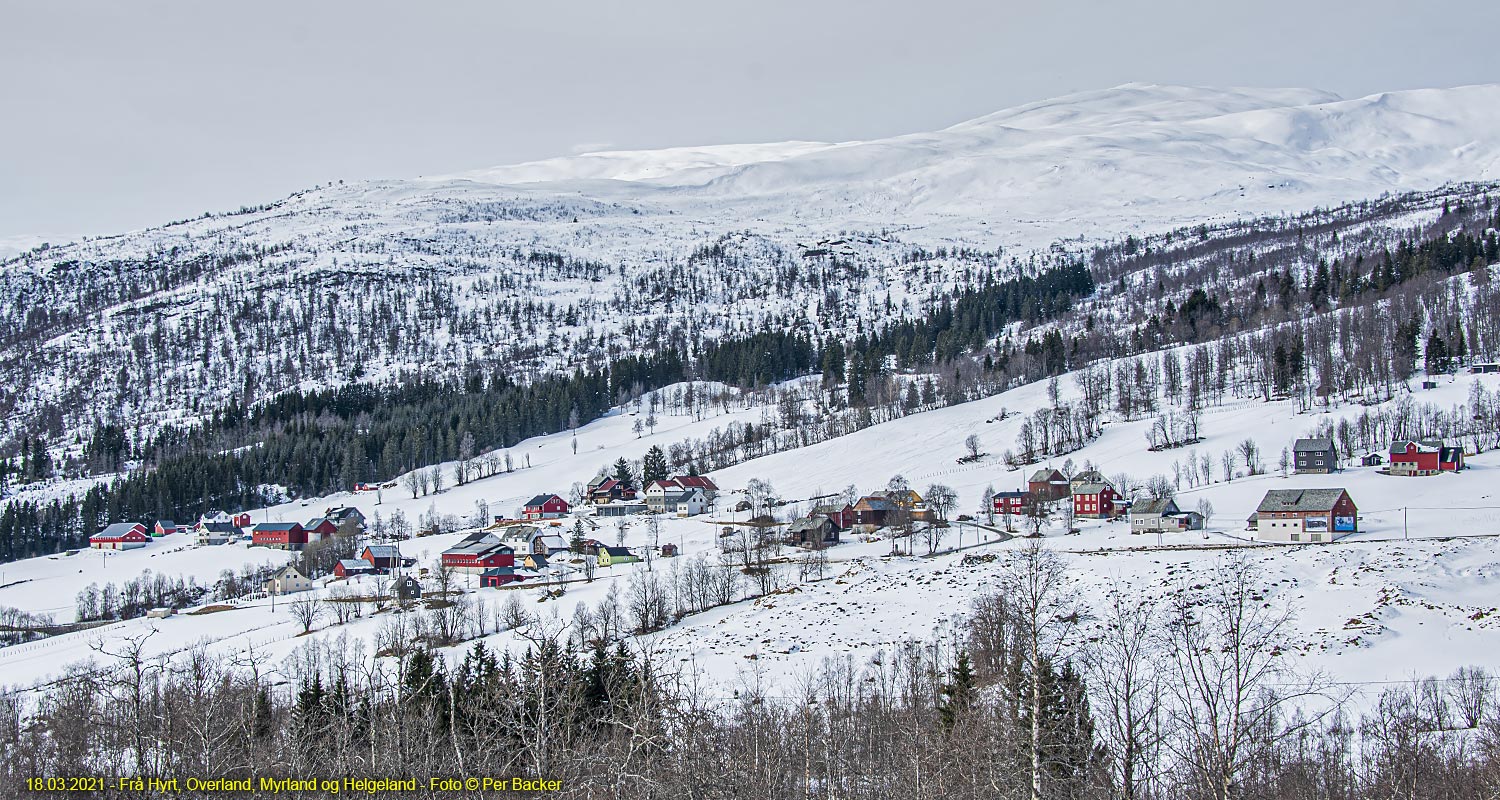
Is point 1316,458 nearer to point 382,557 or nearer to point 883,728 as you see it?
point 883,728

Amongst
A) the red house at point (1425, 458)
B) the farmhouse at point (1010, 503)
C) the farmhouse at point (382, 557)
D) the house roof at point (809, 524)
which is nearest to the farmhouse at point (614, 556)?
the house roof at point (809, 524)

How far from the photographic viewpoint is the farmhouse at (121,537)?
118625mm

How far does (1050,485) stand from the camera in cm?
9256

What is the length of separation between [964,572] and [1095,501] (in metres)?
28.7

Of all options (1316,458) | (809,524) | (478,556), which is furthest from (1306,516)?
(478,556)

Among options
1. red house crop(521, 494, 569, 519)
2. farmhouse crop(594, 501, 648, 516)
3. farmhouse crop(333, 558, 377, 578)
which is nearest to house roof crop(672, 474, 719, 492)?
farmhouse crop(594, 501, 648, 516)

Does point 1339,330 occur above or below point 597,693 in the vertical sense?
above

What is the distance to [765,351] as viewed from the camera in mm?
185750

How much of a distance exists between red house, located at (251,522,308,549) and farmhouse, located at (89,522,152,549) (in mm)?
19941

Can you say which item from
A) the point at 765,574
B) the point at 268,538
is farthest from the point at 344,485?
the point at 765,574

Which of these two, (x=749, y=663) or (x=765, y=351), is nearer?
(x=749, y=663)

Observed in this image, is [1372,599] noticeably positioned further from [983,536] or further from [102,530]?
[102,530]

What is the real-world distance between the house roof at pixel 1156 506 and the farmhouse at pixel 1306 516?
19.9 ft

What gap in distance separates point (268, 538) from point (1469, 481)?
99104mm
